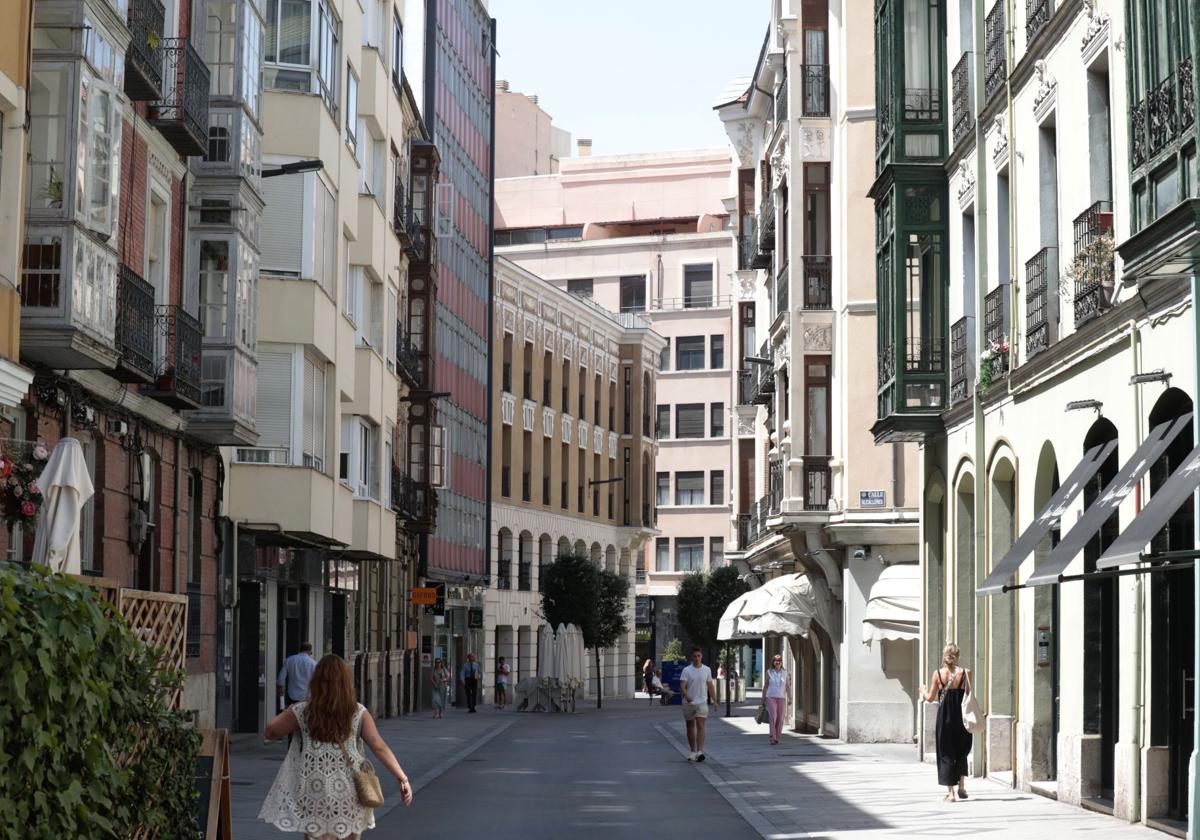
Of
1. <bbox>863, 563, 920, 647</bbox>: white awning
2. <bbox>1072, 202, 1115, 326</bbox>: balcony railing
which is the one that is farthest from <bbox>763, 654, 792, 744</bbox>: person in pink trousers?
<bbox>1072, 202, 1115, 326</bbox>: balcony railing

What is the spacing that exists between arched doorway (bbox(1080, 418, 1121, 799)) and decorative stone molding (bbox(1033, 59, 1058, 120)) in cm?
397

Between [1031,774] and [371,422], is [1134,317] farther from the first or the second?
[371,422]

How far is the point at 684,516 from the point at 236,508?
71.8 m

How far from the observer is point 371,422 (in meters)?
42.0

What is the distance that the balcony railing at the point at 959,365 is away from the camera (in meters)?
26.9

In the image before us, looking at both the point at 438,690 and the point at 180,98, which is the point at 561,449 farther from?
the point at 180,98

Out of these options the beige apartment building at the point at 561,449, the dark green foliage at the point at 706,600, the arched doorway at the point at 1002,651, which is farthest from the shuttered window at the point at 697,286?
the arched doorway at the point at 1002,651

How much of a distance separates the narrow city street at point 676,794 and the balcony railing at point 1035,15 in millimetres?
8638

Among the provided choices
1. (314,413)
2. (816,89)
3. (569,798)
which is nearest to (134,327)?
(569,798)

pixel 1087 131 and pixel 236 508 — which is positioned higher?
pixel 1087 131

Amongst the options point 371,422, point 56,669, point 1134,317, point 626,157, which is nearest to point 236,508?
point 371,422

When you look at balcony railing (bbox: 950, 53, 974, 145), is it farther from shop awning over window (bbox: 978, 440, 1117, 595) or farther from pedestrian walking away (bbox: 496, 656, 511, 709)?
pedestrian walking away (bbox: 496, 656, 511, 709)

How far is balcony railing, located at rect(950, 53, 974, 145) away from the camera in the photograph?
87.4 feet

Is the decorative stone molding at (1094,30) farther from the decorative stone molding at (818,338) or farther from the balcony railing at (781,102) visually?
the balcony railing at (781,102)
